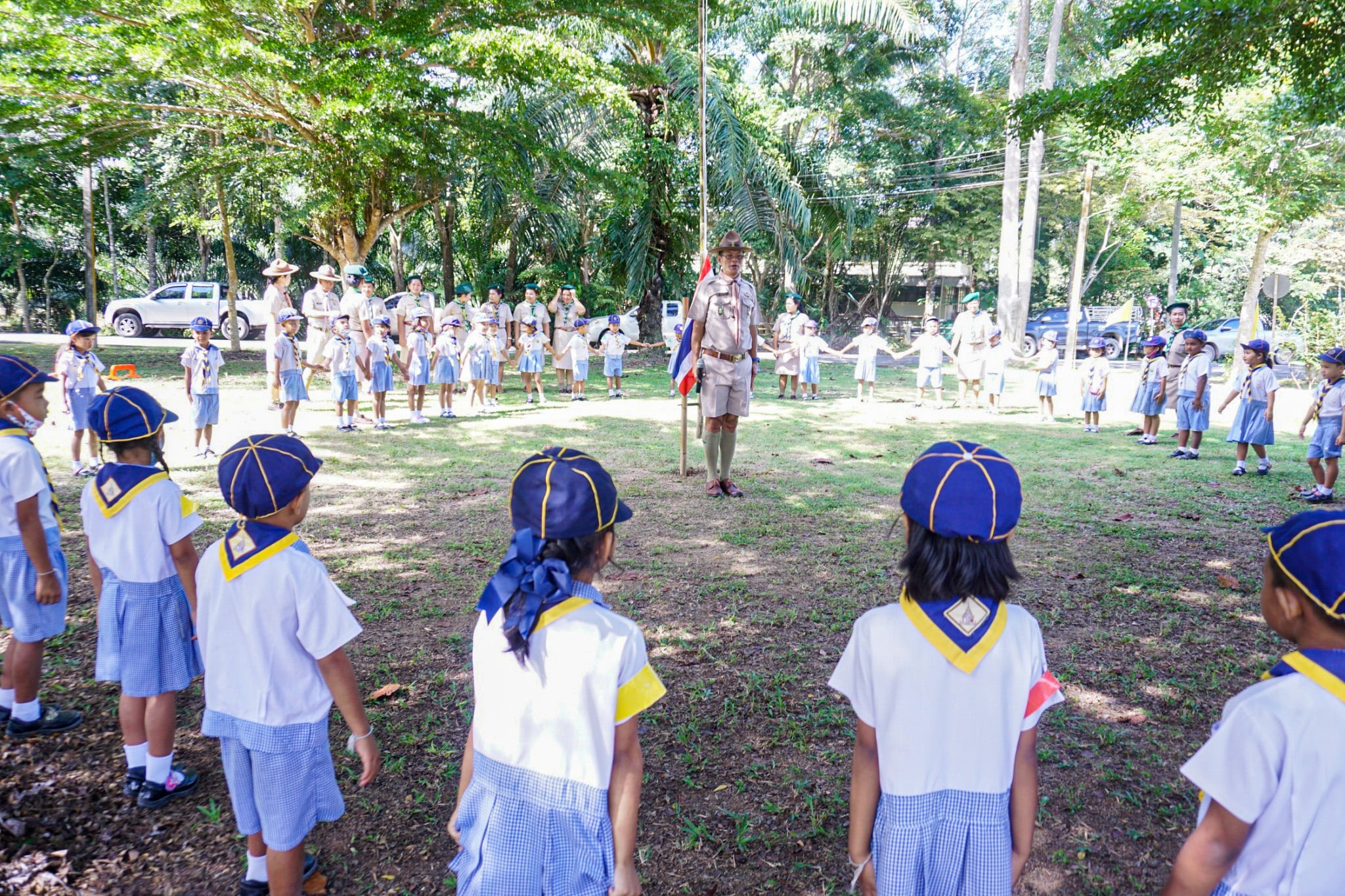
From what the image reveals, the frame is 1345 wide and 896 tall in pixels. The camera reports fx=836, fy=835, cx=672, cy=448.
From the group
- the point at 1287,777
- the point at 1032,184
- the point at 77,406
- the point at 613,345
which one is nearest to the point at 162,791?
the point at 1287,777

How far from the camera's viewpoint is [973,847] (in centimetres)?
177

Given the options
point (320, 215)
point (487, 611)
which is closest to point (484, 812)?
point (487, 611)

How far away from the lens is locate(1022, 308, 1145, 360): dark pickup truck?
2839 centimetres

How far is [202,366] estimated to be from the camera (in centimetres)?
810

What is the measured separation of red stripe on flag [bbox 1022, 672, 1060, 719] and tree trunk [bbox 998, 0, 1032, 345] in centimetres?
2189

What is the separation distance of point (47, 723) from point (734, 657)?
2.90m

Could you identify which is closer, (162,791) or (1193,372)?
(162,791)

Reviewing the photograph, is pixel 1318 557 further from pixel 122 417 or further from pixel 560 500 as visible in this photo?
pixel 122 417

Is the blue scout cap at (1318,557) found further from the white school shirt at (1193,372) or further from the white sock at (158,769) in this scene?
the white school shirt at (1193,372)

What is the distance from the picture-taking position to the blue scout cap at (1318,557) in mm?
1480

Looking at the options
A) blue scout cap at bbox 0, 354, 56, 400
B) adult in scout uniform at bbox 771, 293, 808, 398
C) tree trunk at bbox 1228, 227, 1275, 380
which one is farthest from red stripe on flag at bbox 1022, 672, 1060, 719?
tree trunk at bbox 1228, 227, 1275, 380

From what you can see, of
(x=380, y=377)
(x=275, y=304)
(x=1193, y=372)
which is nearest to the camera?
(x=1193, y=372)

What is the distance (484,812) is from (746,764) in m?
1.67

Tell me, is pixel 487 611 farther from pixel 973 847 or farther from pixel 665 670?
pixel 665 670
